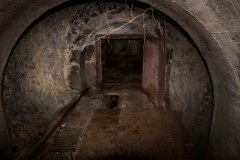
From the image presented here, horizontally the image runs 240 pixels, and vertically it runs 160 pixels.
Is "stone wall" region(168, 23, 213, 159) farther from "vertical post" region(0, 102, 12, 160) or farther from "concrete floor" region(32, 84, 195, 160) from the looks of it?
"vertical post" region(0, 102, 12, 160)

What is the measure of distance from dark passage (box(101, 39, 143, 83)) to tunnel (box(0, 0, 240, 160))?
314 centimetres

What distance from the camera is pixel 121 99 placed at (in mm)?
7465

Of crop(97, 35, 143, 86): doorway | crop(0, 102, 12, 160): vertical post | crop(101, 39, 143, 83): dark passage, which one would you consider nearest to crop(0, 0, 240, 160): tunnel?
crop(0, 102, 12, 160): vertical post

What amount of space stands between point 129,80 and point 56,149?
19.2 ft

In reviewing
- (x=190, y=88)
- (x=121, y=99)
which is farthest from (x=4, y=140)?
(x=121, y=99)

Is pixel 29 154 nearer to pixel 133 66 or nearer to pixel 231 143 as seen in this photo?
pixel 231 143

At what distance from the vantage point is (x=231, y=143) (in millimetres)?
2938

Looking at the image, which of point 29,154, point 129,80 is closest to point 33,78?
point 29,154

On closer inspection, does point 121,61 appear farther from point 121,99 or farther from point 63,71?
point 63,71

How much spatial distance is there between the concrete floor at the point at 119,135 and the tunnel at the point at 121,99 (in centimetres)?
2

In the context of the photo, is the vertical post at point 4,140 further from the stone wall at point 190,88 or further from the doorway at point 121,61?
the doorway at point 121,61

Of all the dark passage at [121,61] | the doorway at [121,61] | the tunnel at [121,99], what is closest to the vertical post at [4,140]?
the tunnel at [121,99]

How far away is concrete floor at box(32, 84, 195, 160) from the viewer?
170 inches

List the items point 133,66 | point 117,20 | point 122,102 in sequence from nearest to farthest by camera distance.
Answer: point 117,20, point 122,102, point 133,66
